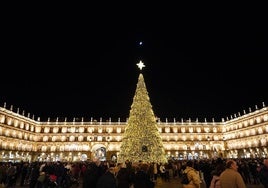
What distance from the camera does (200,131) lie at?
91875mm

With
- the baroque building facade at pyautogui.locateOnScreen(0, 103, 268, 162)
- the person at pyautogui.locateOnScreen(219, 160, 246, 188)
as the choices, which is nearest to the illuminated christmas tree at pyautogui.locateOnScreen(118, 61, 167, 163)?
the person at pyautogui.locateOnScreen(219, 160, 246, 188)

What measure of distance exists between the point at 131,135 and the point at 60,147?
68.0m

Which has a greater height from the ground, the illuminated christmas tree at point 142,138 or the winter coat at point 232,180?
the illuminated christmas tree at point 142,138

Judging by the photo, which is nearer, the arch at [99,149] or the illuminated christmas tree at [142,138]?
the illuminated christmas tree at [142,138]

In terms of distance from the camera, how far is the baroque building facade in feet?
254

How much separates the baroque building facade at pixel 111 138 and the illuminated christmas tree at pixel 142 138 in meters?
54.1

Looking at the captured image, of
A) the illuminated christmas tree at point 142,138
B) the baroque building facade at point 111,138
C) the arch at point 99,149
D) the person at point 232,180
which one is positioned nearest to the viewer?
the person at point 232,180

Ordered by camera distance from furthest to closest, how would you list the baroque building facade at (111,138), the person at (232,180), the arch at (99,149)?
the arch at (99,149)
the baroque building facade at (111,138)
the person at (232,180)

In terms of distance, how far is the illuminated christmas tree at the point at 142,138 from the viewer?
25719mm

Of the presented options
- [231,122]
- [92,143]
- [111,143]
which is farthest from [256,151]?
[92,143]

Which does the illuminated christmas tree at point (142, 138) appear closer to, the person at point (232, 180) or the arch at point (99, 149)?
the person at point (232, 180)

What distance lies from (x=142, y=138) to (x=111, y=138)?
63314mm

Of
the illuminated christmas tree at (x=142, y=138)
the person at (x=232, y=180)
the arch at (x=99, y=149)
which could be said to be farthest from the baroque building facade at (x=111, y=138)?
the person at (x=232, y=180)

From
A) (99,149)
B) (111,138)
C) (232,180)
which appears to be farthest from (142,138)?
(99,149)
